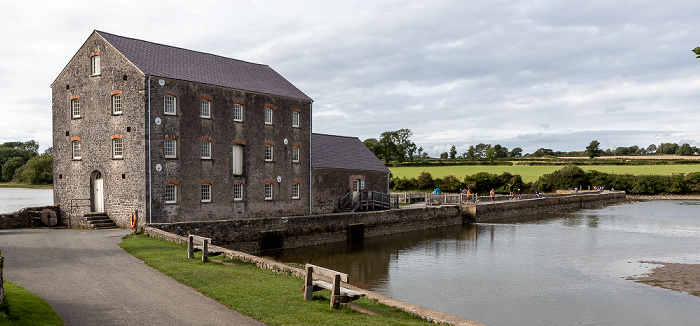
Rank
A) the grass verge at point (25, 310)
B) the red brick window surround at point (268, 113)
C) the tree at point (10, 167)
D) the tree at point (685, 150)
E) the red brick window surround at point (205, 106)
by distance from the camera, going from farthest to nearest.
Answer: the tree at point (685, 150) → the tree at point (10, 167) → the red brick window surround at point (268, 113) → the red brick window surround at point (205, 106) → the grass verge at point (25, 310)

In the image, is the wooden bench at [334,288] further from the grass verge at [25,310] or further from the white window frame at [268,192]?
the white window frame at [268,192]

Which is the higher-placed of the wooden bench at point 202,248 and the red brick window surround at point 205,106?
the red brick window surround at point 205,106

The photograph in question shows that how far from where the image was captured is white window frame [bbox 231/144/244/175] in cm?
2610

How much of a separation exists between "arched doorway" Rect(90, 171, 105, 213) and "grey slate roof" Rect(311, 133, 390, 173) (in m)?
12.3

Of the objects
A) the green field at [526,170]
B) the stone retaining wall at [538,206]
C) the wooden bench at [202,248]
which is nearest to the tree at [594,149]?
the green field at [526,170]

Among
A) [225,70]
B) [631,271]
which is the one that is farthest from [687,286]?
[225,70]

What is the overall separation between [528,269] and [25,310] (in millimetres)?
17853

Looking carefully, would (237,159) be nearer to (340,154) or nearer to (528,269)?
(340,154)

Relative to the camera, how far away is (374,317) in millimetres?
9031

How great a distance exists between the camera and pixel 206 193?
24.7 meters

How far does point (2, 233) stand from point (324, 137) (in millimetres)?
20772

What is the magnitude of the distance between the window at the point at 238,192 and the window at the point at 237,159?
0.65 m

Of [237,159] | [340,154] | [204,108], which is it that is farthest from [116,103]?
[340,154]

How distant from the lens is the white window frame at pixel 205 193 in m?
24.5
